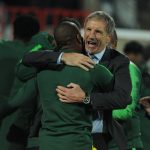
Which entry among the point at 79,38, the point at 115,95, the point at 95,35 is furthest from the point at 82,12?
the point at 115,95

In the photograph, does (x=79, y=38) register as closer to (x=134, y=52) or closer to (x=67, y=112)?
(x=67, y=112)

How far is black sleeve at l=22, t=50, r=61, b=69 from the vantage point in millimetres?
5561

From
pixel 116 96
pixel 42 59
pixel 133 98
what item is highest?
pixel 42 59

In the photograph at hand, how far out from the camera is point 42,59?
18.6 ft

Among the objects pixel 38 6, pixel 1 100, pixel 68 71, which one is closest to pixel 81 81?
pixel 68 71

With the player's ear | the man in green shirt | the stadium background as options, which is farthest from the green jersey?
the stadium background

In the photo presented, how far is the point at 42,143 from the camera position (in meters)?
5.50

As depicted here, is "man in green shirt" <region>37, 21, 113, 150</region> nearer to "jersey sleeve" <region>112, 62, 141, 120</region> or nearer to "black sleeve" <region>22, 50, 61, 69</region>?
"black sleeve" <region>22, 50, 61, 69</region>

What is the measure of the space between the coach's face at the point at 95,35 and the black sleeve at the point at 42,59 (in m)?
0.32

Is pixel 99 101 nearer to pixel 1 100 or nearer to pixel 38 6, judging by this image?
pixel 1 100

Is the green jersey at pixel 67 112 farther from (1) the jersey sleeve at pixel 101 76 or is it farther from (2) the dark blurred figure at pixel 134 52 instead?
(2) the dark blurred figure at pixel 134 52

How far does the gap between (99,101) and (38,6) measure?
11875 millimetres

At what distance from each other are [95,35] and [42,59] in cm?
47

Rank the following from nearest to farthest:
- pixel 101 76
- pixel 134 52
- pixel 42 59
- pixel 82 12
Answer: pixel 101 76
pixel 42 59
pixel 134 52
pixel 82 12
